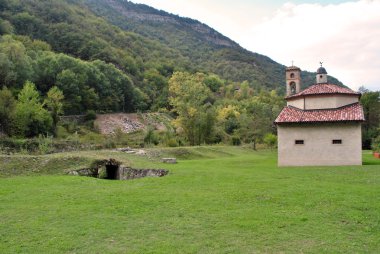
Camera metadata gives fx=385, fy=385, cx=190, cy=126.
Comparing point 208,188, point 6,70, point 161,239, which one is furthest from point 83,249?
point 6,70

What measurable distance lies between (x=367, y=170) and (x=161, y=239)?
1812 cm

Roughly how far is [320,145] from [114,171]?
15.3 meters

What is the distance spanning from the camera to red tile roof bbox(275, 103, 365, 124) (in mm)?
27938

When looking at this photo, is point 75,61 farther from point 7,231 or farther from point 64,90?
point 7,231

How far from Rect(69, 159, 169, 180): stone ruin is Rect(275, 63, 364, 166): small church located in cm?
A: 1026

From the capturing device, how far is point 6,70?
64.8m

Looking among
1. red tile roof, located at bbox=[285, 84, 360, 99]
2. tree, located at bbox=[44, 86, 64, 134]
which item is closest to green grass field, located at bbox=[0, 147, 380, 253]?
red tile roof, located at bbox=[285, 84, 360, 99]

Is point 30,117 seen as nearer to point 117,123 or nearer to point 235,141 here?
point 117,123

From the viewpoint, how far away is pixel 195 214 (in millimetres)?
13156

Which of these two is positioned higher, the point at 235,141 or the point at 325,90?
the point at 325,90

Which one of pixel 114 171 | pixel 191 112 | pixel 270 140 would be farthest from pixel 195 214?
pixel 270 140

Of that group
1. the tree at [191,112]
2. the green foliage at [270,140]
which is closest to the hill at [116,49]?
the tree at [191,112]

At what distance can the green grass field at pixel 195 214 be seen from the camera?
10023mm

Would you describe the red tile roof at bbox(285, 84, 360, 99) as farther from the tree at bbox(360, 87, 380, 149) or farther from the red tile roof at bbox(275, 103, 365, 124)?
the tree at bbox(360, 87, 380, 149)
